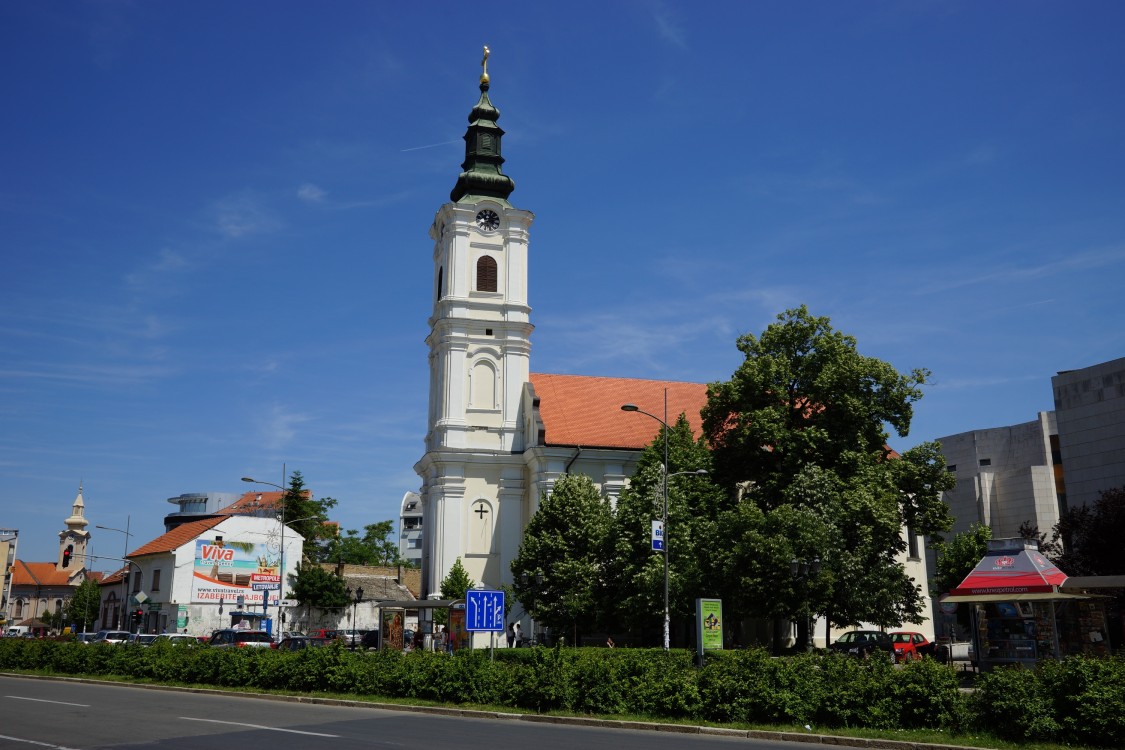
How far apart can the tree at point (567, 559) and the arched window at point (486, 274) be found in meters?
14.9

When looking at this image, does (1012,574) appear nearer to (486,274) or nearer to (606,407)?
(606,407)

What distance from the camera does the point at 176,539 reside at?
6919 centimetres

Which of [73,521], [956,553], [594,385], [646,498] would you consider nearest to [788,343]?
[646,498]

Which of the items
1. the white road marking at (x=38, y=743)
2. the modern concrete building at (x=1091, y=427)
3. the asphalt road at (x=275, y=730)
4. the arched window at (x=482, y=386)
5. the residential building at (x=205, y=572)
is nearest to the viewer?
the white road marking at (x=38, y=743)

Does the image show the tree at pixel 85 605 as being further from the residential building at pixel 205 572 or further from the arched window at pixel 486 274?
the arched window at pixel 486 274

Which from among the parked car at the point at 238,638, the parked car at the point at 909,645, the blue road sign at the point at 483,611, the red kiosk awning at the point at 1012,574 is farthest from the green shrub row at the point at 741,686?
the parked car at the point at 909,645

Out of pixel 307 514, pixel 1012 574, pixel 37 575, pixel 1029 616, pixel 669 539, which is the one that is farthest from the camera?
pixel 37 575

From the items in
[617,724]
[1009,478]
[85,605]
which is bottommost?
[617,724]

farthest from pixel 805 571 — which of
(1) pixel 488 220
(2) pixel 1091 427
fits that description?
(2) pixel 1091 427

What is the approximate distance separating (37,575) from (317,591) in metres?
99.2

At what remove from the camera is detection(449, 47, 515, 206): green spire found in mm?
59281

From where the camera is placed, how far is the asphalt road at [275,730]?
1447cm

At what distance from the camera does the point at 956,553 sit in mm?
59969

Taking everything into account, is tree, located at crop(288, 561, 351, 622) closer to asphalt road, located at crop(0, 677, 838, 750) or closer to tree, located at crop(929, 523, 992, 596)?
tree, located at crop(929, 523, 992, 596)
